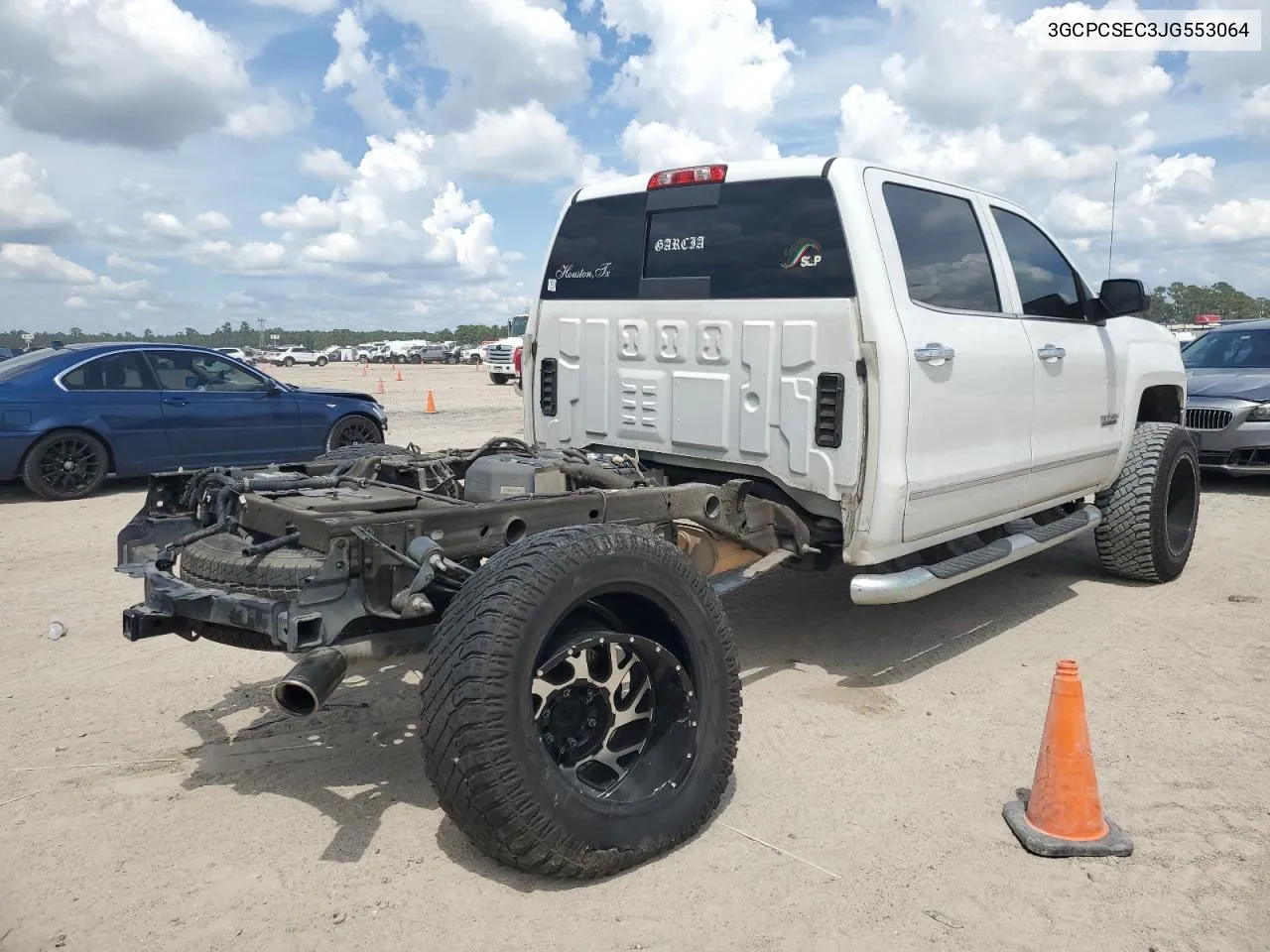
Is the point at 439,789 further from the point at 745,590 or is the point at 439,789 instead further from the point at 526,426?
the point at 745,590

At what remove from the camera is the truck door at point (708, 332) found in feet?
14.3

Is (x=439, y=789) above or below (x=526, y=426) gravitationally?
below

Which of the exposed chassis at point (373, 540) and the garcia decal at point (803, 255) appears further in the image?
the garcia decal at point (803, 255)

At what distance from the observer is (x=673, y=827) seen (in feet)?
10.2

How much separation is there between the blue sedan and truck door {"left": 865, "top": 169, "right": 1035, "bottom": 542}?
8.06m

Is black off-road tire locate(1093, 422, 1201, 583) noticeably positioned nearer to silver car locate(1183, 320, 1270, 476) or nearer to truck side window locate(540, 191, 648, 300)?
truck side window locate(540, 191, 648, 300)

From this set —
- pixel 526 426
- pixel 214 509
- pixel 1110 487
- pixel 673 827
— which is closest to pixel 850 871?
pixel 673 827

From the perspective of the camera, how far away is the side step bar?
173 inches

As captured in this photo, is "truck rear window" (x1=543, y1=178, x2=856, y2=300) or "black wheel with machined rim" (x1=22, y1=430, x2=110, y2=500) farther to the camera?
"black wheel with machined rim" (x1=22, y1=430, x2=110, y2=500)

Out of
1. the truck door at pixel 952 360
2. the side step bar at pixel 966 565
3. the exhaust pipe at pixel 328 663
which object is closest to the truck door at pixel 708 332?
the truck door at pixel 952 360

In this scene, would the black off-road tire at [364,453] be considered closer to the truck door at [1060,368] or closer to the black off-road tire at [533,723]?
the black off-road tire at [533,723]

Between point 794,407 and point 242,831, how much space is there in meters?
2.72

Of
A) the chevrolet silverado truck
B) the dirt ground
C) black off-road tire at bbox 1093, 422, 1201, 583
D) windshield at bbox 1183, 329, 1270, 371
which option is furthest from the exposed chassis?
windshield at bbox 1183, 329, 1270, 371

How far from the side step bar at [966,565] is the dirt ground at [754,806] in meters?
0.51
